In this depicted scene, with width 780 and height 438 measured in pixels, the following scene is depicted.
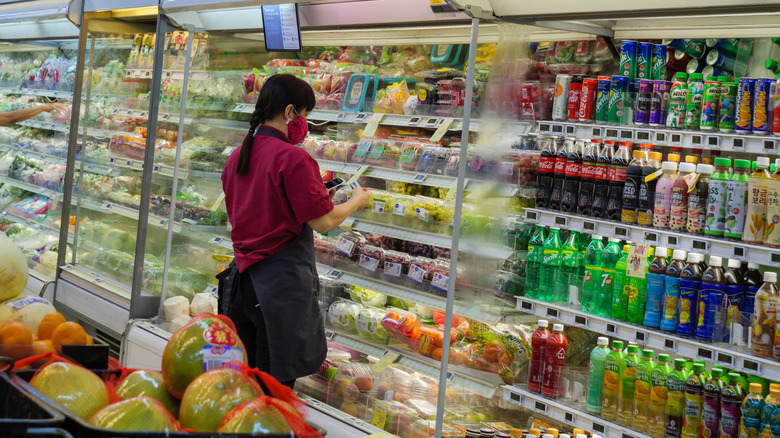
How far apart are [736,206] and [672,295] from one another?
1.39 feet

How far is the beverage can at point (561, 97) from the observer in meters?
3.27

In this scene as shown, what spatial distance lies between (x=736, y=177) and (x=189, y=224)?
130 inches

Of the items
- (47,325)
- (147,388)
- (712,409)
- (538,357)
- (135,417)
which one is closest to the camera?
(135,417)

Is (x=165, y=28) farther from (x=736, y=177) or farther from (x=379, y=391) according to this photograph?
(x=736, y=177)

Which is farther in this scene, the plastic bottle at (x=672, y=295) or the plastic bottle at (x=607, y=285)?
the plastic bottle at (x=607, y=285)

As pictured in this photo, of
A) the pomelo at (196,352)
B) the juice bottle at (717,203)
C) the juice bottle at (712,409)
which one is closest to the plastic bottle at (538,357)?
the juice bottle at (712,409)

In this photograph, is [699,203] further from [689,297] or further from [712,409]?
[712,409]

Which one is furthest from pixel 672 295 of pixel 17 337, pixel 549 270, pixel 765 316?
pixel 17 337

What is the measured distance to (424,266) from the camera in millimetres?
3559

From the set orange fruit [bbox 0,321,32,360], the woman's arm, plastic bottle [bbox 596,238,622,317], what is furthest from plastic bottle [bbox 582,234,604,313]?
orange fruit [bbox 0,321,32,360]

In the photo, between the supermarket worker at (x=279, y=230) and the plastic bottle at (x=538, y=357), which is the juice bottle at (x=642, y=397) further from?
the supermarket worker at (x=279, y=230)

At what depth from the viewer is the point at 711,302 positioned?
2.73 metres

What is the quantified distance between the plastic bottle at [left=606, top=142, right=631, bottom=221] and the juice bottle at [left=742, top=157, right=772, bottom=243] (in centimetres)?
55

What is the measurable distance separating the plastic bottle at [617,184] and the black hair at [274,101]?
1.35m
